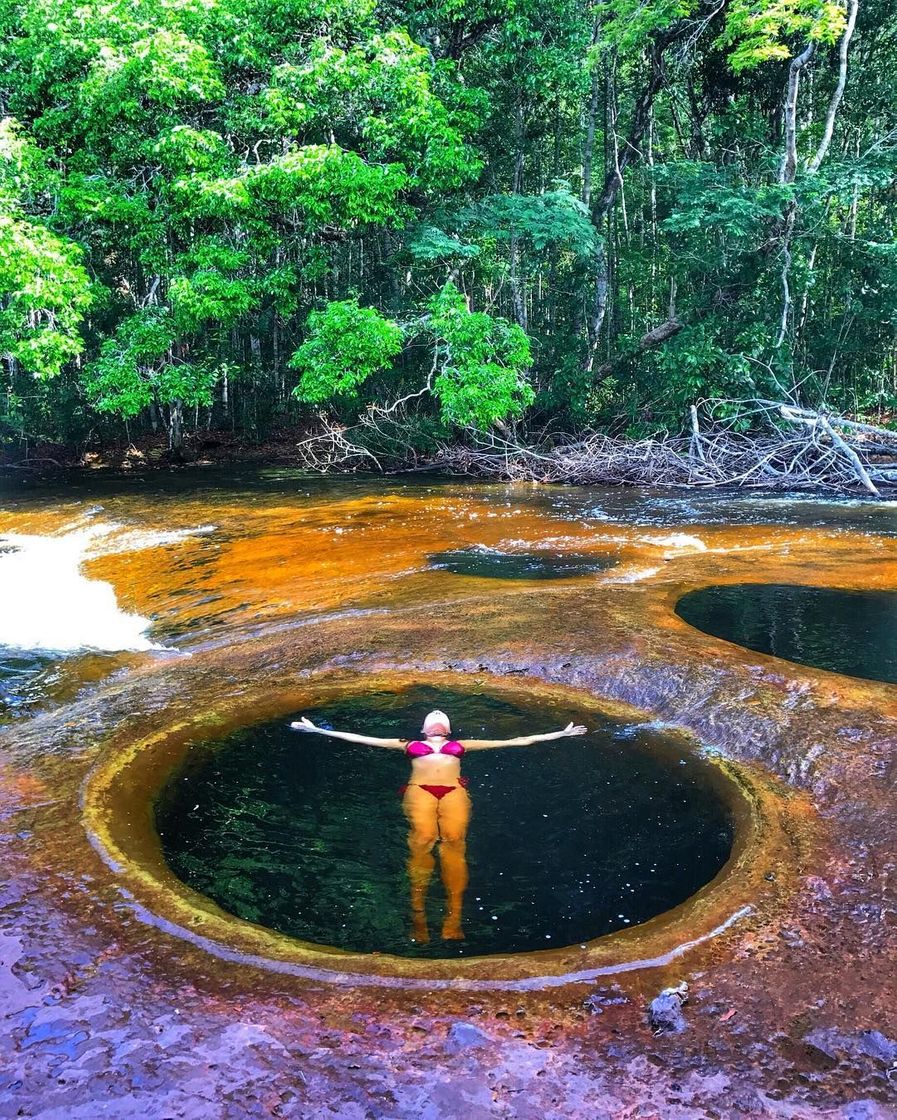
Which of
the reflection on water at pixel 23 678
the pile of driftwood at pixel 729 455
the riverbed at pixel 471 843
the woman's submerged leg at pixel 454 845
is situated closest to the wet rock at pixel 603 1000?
the riverbed at pixel 471 843

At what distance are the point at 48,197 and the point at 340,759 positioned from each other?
564 inches

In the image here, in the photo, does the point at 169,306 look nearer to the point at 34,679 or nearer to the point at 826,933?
the point at 34,679

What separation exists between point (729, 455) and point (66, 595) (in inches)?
455

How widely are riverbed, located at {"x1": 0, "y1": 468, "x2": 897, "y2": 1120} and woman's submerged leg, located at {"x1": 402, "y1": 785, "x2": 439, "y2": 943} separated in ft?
0.86

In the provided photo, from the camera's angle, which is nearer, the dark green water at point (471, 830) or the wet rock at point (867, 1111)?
the wet rock at point (867, 1111)

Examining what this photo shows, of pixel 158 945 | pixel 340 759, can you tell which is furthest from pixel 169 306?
pixel 158 945

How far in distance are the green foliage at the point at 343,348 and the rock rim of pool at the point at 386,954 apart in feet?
34.9

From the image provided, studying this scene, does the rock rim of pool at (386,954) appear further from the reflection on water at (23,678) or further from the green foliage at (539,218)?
the green foliage at (539,218)

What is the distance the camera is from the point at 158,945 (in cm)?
352

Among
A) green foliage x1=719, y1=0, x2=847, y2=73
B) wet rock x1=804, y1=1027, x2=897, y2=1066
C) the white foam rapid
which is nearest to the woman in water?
wet rock x1=804, y1=1027, x2=897, y2=1066

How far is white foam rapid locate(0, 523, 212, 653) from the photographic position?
7.92 meters

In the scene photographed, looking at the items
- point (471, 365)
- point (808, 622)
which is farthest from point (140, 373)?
point (808, 622)

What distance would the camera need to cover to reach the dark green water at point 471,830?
13.5 ft

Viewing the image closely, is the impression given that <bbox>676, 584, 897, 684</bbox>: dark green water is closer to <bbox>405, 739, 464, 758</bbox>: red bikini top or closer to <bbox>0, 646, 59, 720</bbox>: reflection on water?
<bbox>405, 739, 464, 758</bbox>: red bikini top
